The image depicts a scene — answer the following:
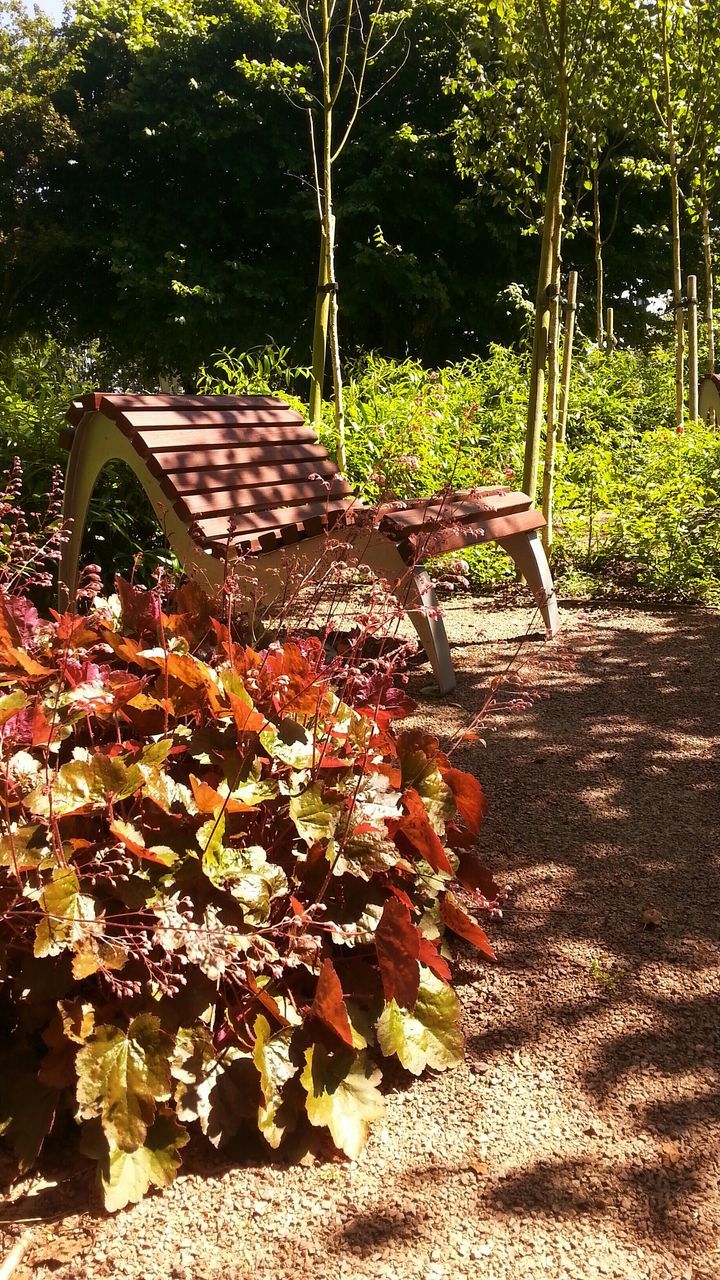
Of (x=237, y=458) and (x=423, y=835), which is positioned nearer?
(x=423, y=835)

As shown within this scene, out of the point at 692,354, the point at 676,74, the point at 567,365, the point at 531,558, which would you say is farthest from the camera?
the point at 692,354

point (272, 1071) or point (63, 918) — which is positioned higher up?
point (63, 918)

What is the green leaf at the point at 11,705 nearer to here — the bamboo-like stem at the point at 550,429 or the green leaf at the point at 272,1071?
the green leaf at the point at 272,1071

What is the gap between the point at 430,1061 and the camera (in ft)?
5.74

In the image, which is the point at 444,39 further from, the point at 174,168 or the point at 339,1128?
the point at 339,1128

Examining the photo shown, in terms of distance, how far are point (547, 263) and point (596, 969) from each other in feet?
14.8

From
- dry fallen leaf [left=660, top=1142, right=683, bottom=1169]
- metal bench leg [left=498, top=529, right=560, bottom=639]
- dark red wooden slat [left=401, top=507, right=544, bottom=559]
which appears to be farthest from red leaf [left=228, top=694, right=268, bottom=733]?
metal bench leg [left=498, top=529, right=560, bottom=639]

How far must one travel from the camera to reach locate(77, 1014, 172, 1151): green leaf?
1.42m

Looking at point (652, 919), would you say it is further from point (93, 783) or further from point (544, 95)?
point (544, 95)

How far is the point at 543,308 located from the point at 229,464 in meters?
2.75

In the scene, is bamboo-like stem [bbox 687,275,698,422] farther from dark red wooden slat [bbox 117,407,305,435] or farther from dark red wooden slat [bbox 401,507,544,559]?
dark red wooden slat [bbox 117,407,305,435]

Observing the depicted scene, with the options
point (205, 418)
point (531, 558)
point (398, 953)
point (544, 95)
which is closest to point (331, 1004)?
point (398, 953)

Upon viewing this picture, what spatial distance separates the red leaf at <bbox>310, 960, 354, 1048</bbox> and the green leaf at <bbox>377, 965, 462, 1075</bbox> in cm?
15

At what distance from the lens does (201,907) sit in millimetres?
1613
